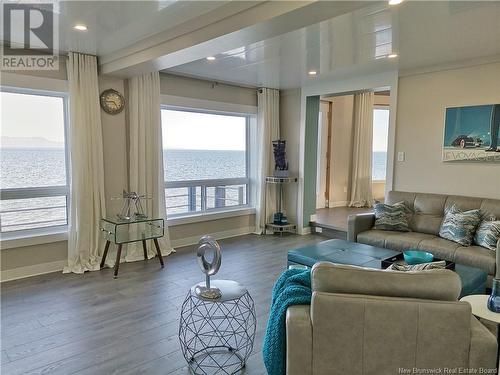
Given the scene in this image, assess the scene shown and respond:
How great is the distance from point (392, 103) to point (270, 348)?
3.99 meters

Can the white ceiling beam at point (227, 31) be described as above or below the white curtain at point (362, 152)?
above

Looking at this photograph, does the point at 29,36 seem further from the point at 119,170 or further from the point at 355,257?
the point at 355,257

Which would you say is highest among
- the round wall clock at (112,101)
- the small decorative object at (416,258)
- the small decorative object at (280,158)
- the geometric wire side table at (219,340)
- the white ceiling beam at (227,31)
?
the white ceiling beam at (227,31)

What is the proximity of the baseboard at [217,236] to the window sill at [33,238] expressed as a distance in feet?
4.86

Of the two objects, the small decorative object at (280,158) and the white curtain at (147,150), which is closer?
the white curtain at (147,150)

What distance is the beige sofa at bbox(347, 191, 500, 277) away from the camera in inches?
132

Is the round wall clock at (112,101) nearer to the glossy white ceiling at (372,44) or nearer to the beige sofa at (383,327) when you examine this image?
the glossy white ceiling at (372,44)

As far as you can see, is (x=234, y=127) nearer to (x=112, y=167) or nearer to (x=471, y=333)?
(x=112, y=167)

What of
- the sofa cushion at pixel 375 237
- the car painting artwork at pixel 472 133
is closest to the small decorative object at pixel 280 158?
the sofa cushion at pixel 375 237

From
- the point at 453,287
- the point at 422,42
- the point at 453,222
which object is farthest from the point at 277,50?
the point at 453,287

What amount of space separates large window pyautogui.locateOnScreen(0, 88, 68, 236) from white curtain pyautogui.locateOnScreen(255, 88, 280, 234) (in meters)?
2.97

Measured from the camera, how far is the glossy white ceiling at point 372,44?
108 inches

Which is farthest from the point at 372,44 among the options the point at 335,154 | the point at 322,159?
the point at 335,154

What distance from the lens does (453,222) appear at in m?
3.75
